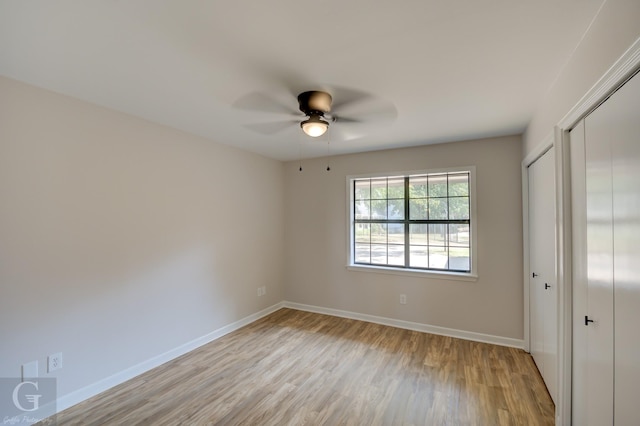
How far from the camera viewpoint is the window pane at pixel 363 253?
422 cm

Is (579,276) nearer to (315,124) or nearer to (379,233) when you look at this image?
(315,124)

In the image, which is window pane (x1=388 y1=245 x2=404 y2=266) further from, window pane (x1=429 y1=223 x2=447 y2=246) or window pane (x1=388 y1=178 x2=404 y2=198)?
window pane (x1=388 y1=178 x2=404 y2=198)

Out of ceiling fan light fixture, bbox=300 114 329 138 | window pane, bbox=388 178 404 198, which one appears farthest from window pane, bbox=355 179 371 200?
ceiling fan light fixture, bbox=300 114 329 138

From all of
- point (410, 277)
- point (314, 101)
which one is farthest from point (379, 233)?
point (314, 101)

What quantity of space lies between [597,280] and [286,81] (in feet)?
7.24

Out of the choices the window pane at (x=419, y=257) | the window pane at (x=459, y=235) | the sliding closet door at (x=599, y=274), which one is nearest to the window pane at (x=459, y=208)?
the window pane at (x=459, y=235)

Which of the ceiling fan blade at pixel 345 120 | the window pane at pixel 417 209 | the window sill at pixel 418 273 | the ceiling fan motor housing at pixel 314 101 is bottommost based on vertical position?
the window sill at pixel 418 273

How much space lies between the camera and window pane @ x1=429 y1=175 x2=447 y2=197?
3.66m

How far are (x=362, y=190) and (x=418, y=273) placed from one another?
1.46 metres

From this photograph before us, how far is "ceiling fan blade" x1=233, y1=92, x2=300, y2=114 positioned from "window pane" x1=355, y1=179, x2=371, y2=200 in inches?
78.4

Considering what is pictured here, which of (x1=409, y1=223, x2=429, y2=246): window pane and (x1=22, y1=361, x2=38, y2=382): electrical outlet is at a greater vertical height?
(x1=409, y1=223, x2=429, y2=246): window pane

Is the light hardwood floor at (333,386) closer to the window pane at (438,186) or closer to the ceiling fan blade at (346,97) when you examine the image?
the window pane at (438,186)

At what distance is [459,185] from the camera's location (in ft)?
11.8

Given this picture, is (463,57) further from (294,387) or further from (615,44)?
(294,387)
